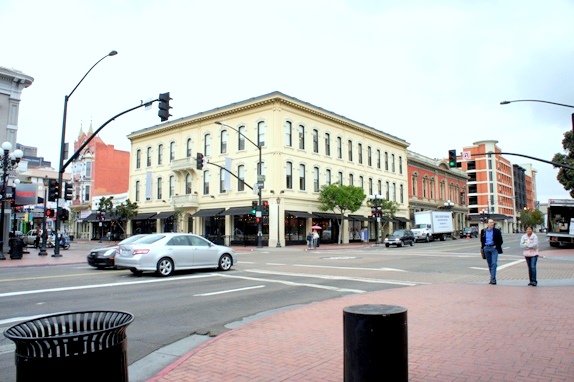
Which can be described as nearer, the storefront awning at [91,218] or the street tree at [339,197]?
the street tree at [339,197]

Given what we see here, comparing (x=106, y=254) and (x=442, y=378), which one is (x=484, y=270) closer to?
(x=442, y=378)

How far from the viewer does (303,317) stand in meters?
7.95

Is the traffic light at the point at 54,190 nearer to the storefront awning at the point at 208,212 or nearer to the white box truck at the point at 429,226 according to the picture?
the storefront awning at the point at 208,212

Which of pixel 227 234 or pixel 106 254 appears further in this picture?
pixel 227 234

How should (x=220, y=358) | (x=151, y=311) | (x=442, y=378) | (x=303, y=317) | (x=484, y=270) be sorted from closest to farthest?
(x=442, y=378)
(x=220, y=358)
(x=303, y=317)
(x=151, y=311)
(x=484, y=270)

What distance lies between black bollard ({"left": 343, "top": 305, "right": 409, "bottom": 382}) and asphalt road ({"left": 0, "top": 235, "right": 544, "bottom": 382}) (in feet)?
11.0

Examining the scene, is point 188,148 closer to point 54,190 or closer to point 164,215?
point 164,215

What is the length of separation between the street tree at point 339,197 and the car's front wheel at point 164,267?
28.3m

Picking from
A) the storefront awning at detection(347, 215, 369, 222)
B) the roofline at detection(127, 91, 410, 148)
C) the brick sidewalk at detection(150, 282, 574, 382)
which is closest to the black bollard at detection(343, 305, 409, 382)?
the brick sidewalk at detection(150, 282, 574, 382)

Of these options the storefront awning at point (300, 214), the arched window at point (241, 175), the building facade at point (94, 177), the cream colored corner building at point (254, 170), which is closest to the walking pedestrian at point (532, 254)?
the cream colored corner building at point (254, 170)

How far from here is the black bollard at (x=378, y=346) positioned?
11.6ft

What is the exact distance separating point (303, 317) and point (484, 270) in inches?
449

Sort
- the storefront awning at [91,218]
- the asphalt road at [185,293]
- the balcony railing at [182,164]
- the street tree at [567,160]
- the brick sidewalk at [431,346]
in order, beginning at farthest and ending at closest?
the storefront awning at [91,218] → the balcony railing at [182,164] → the street tree at [567,160] → the asphalt road at [185,293] → the brick sidewalk at [431,346]

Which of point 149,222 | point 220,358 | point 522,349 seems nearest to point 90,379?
point 220,358
